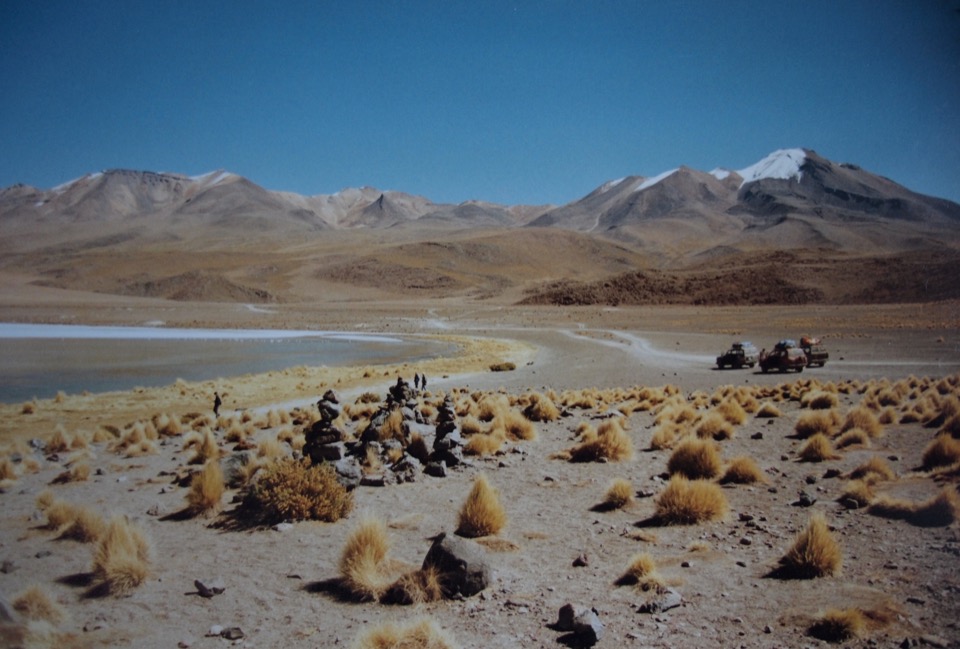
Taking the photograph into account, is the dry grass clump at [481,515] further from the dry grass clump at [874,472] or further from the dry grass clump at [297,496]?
the dry grass clump at [874,472]

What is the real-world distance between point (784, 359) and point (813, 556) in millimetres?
23809

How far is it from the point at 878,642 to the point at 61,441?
14676 mm

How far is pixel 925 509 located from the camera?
21.2 ft

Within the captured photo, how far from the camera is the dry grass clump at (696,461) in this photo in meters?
9.14

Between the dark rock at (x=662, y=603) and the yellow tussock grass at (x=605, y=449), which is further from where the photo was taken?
the yellow tussock grass at (x=605, y=449)

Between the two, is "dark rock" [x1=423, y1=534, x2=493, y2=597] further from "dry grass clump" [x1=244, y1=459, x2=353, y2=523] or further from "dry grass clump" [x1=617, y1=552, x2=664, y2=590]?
"dry grass clump" [x1=244, y1=459, x2=353, y2=523]

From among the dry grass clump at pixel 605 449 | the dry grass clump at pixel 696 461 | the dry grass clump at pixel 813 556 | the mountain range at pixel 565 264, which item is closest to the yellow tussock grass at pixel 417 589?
the dry grass clump at pixel 813 556

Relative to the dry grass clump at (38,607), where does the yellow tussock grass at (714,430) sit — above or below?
above

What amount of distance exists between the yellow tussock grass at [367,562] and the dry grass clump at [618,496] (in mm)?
3267

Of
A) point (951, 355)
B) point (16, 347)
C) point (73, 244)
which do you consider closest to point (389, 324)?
point (16, 347)

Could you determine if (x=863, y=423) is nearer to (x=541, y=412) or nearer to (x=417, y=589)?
(x=541, y=412)

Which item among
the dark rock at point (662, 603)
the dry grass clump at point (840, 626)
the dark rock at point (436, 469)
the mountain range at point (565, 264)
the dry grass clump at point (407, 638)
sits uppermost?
the mountain range at point (565, 264)

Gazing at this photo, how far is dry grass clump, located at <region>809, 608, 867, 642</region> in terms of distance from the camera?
167 inches

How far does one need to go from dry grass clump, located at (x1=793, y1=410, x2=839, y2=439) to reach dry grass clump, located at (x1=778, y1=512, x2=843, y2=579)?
7.16 meters
